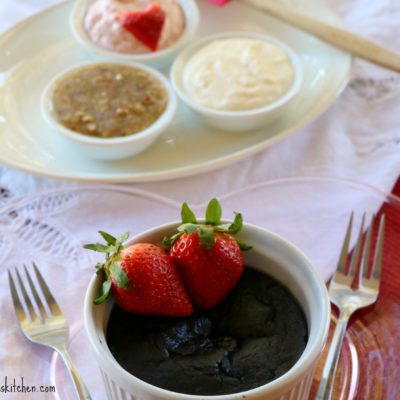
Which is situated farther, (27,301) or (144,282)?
(27,301)

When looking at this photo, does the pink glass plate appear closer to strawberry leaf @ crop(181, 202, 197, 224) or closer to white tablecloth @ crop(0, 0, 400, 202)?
white tablecloth @ crop(0, 0, 400, 202)

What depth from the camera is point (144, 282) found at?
77 cm

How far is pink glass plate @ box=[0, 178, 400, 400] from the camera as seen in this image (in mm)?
895

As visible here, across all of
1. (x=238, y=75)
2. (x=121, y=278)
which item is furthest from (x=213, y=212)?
(x=238, y=75)

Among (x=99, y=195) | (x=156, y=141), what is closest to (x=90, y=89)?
(x=156, y=141)

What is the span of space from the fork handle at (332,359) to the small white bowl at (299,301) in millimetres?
49

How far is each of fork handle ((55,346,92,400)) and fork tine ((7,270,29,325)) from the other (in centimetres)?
8

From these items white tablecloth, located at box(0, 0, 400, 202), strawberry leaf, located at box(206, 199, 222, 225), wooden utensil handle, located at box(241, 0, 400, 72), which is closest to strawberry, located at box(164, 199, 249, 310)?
strawberry leaf, located at box(206, 199, 222, 225)

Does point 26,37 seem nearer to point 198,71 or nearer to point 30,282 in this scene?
point 198,71

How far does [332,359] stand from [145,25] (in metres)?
1.11

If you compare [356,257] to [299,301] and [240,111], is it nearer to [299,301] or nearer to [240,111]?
[299,301]

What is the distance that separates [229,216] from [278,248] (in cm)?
29

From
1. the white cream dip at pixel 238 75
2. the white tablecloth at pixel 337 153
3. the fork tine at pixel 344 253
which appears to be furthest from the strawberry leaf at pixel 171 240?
the white cream dip at pixel 238 75

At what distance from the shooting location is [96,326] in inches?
30.8
